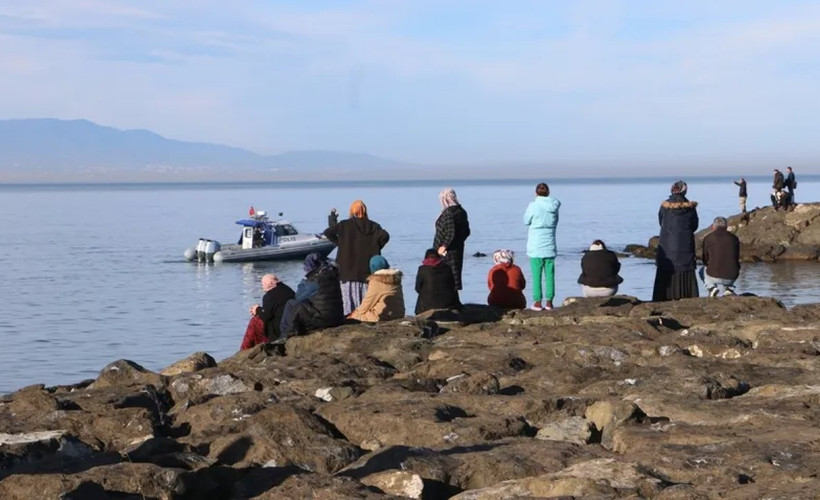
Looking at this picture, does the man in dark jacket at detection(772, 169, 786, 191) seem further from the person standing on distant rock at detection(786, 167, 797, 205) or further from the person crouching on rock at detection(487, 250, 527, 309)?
the person crouching on rock at detection(487, 250, 527, 309)

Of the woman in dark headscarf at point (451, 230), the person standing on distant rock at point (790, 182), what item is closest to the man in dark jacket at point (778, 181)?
the person standing on distant rock at point (790, 182)

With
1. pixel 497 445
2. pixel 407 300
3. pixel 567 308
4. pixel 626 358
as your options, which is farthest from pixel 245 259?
pixel 497 445

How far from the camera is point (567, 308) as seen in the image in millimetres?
16797

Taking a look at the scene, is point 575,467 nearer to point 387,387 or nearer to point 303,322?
point 387,387

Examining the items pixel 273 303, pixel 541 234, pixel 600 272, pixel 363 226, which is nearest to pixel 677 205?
pixel 600 272

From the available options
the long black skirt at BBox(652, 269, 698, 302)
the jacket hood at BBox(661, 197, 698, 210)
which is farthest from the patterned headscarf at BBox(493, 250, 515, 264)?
the long black skirt at BBox(652, 269, 698, 302)

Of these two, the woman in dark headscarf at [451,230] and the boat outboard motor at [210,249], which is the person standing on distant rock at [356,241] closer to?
the woman in dark headscarf at [451,230]

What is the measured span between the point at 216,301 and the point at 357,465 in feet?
98.9

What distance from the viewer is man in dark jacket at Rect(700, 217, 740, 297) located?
18.4m

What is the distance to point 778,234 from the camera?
46875 millimetres

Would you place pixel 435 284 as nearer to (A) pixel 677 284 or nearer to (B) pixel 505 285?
(B) pixel 505 285

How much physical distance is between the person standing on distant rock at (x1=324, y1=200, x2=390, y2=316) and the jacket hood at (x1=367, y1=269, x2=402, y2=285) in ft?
2.30

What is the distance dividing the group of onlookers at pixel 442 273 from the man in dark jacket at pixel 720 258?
0.01 metres

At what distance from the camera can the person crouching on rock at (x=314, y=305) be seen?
15.1 meters
